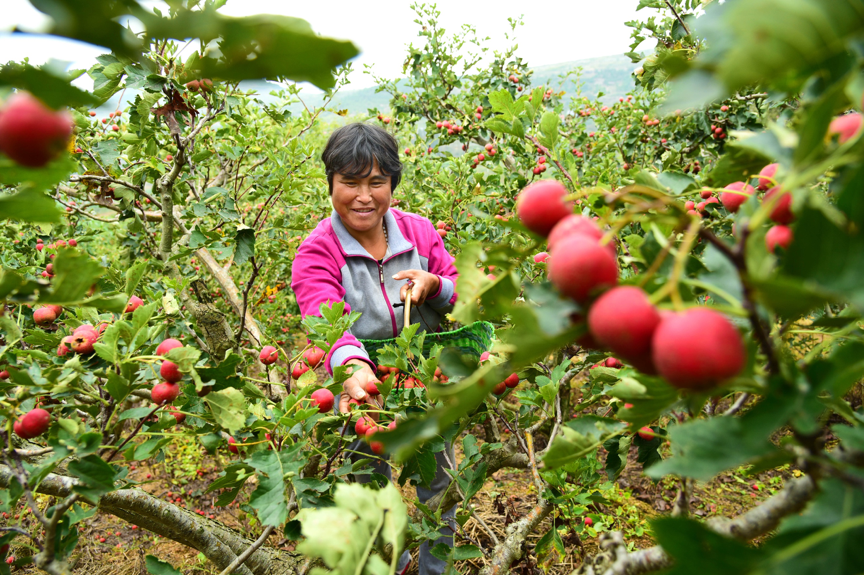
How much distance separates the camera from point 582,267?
17.6 inches

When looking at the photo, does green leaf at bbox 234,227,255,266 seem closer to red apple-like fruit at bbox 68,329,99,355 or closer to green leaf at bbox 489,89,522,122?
red apple-like fruit at bbox 68,329,99,355

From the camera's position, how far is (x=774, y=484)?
335 centimetres

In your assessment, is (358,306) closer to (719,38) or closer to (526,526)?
(526,526)

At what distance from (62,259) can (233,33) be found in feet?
1.59

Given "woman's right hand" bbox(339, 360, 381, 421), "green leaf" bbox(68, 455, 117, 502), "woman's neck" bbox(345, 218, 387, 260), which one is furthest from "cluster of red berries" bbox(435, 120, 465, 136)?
"green leaf" bbox(68, 455, 117, 502)

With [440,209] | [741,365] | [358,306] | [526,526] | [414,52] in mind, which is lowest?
[526,526]

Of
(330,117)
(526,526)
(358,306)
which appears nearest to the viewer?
(526,526)

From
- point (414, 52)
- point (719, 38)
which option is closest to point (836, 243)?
point (719, 38)

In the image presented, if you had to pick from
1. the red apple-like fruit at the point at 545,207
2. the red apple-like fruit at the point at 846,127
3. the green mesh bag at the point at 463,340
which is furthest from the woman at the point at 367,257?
the red apple-like fruit at the point at 846,127

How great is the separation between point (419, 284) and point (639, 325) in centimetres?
180

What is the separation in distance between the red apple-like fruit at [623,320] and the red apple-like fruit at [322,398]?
1.04 metres

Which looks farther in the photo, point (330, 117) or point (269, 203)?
point (330, 117)

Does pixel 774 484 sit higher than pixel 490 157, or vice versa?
pixel 490 157

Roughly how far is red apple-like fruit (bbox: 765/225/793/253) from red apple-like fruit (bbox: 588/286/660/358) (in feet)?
0.89
